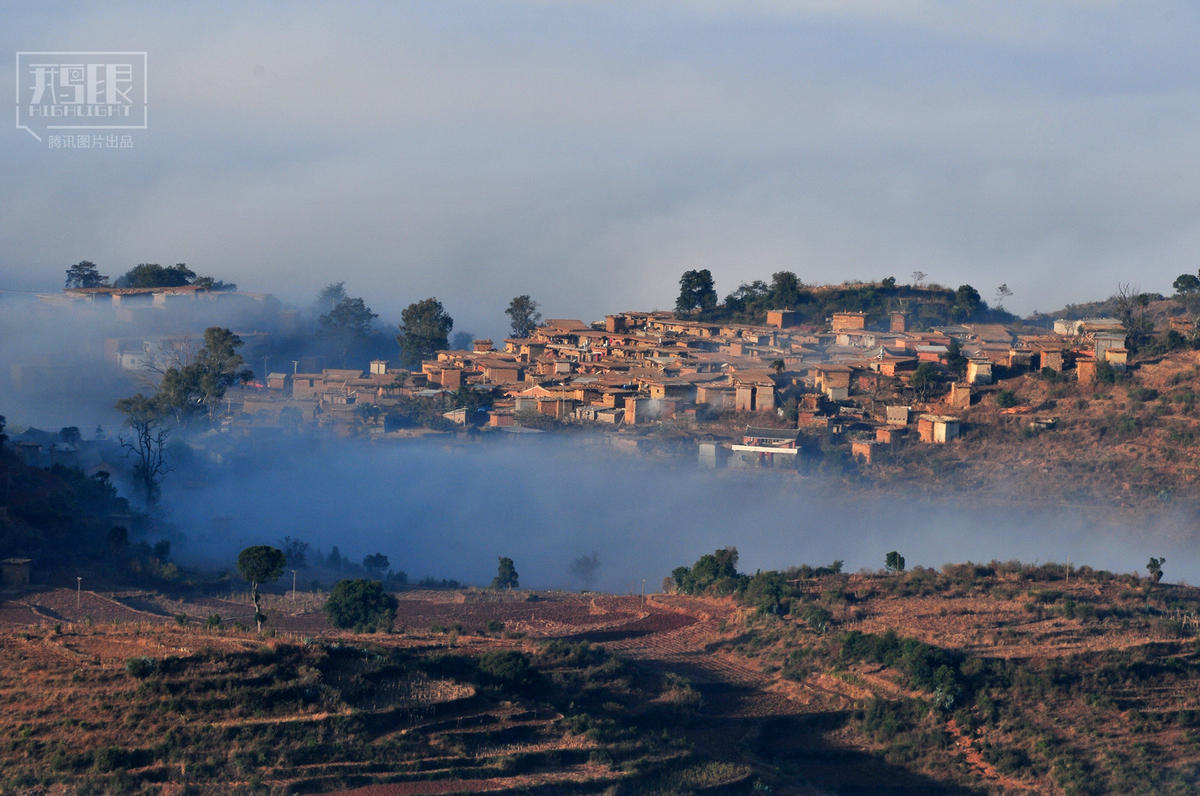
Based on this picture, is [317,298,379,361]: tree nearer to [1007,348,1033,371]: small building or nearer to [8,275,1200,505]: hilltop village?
[8,275,1200,505]: hilltop village

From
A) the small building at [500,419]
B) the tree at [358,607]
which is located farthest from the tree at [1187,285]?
the tree at [358,607]

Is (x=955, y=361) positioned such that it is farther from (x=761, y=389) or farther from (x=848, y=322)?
(x=848, y=322)

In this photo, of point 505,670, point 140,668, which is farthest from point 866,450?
point 140,668

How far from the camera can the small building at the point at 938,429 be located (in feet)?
162

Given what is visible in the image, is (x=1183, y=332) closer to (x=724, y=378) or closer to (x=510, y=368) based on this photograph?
(x=724, y=378)

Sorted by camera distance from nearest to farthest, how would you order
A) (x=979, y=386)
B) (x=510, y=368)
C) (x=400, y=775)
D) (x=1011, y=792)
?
(x=400, y=775) → (x=1011, y=792) → (x=979, y=386) → (x=510, y=368)

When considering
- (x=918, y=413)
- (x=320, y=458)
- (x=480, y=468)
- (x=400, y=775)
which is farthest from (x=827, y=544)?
(x=400, y=775)

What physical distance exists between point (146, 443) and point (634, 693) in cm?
2580

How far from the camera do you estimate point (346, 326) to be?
71375 millimetres

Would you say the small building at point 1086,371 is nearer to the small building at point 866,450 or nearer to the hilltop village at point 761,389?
the hilltop village at point 761,389

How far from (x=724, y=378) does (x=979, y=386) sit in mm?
9466

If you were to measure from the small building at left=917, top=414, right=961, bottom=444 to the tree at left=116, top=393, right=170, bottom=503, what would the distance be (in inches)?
979

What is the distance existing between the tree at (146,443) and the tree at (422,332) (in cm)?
1959

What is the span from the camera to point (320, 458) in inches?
1988
